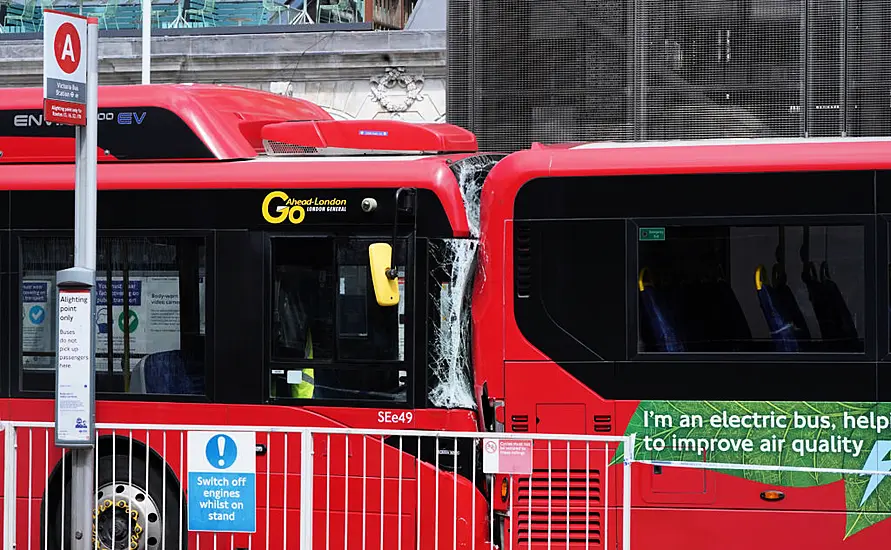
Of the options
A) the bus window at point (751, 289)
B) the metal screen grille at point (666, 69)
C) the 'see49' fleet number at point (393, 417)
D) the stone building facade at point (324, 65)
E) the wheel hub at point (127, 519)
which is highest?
the stone building facade at point (324, 65)

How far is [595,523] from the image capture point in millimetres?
7840

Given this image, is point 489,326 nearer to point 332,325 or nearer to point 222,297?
point 332,325

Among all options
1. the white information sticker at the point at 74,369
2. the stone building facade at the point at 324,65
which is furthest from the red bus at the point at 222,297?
the stone building facade at the point at 324,65

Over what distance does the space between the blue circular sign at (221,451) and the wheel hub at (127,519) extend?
1.02 metres

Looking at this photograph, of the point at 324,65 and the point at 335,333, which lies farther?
the point at 324,65

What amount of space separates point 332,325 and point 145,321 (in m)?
1.22

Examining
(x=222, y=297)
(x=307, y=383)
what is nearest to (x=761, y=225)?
(x=307, y=383)

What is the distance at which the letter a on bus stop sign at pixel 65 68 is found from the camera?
6613mm

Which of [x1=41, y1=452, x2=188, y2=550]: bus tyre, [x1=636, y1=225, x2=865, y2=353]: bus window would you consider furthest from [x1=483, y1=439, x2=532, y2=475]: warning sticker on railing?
[x1=41, y1=452, x2=188, y2=550]: bus tyre

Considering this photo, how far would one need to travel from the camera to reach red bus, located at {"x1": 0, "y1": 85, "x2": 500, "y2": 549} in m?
7.96

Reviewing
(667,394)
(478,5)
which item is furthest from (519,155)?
(478,5)

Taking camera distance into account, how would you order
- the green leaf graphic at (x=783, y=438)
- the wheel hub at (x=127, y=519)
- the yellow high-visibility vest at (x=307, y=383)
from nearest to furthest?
the green leaf graphic at (x=783, y=438) → the yellow high-visibility vest at (x=307, y=383) → the wheel hub at (x=127, y=519)

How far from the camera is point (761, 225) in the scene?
7734mm

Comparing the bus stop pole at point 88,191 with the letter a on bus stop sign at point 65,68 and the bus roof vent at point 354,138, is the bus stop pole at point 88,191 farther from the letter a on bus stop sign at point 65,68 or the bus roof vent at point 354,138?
the bus roof vent at point 354,138
